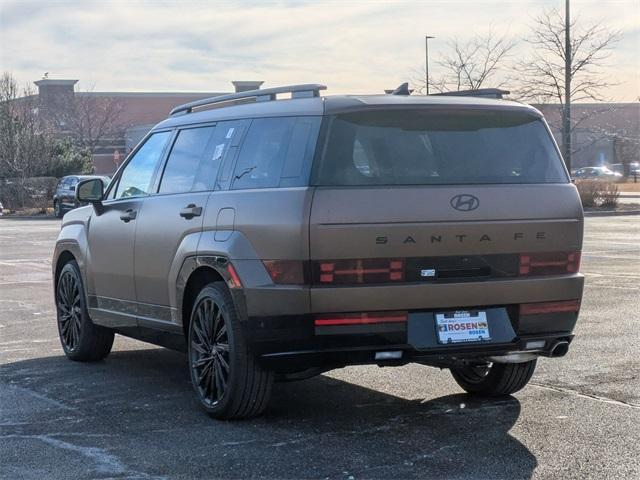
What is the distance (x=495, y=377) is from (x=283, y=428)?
158cm

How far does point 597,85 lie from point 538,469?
37976 mm

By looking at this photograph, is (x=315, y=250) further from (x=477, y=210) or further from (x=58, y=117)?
(x=58, y=117)

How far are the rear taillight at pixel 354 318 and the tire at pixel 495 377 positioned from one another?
1.32 metres

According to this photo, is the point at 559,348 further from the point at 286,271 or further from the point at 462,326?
the point at 286,271

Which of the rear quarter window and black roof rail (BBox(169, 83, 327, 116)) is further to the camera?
black roof rail (BBox(169, 83, 327, 116))

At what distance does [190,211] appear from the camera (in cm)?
677

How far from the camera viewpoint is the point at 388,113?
612 cm

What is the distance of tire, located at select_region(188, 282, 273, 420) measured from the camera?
615cm

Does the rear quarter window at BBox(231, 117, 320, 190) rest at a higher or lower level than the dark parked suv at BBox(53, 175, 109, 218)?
higher

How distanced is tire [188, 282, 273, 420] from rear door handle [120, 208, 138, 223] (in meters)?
1.27

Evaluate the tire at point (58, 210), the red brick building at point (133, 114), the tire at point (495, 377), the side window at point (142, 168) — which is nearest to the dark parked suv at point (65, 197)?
the tire at point (58, 210)

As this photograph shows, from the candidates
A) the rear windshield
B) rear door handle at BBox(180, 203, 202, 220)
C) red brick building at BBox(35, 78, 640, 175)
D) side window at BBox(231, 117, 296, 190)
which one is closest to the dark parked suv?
red brick building at BBox(35, 78, 640, 175)

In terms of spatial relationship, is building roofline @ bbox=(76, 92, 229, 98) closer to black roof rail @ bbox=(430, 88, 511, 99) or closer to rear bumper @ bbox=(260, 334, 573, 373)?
black roof rail @ bbox=(430, 88, 511, 99)

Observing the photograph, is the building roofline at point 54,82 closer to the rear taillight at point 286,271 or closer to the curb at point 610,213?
the curb at point 610,213
